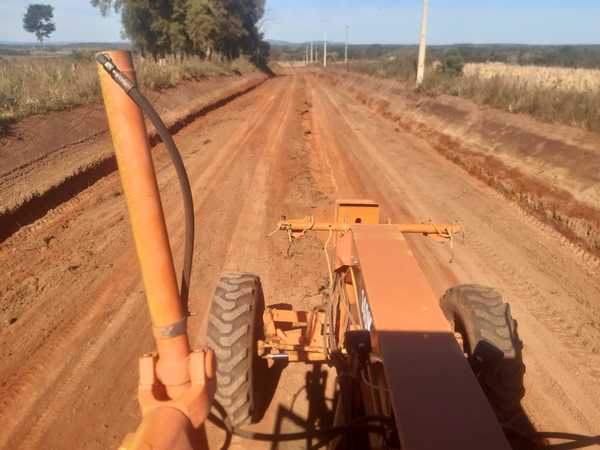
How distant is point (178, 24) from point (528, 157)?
33616 mm

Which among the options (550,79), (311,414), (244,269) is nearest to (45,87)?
(244,269)

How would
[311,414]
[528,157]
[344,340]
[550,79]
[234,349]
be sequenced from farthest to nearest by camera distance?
[550,79], [528,157], [311,414], [234,349], [344,340]

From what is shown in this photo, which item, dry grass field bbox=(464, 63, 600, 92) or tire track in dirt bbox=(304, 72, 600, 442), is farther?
dry grass field bbox=(464, 63, 600, 92)

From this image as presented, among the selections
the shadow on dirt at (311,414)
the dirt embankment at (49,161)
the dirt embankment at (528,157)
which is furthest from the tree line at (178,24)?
the shadow on dirt at (311,414)

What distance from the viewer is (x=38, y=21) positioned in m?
88.3

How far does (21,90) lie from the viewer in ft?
42.1

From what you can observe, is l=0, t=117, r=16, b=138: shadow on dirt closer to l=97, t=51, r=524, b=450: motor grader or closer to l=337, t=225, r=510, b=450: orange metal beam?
l=97, t=51, r=524, b=450: motor grader

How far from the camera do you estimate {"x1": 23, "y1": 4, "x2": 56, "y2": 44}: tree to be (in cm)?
8725

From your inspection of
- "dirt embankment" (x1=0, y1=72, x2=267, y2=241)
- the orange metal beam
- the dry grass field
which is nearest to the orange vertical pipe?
the orange metal beam

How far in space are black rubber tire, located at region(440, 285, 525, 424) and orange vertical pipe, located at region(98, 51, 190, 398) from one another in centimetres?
198

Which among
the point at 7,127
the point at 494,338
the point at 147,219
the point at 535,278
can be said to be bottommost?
the point at 535,278

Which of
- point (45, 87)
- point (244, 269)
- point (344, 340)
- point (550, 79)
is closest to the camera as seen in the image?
point (344, 340)

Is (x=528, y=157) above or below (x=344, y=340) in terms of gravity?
below

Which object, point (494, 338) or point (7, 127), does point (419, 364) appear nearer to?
point (494, 338)
